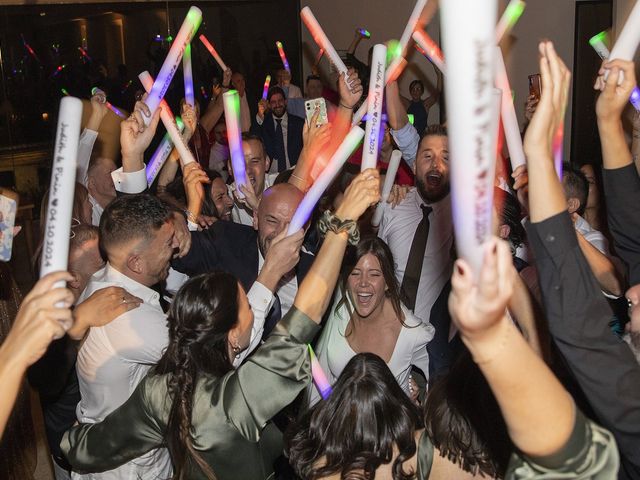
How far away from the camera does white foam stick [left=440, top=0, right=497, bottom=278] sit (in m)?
0.79

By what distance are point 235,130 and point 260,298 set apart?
1.35 meters

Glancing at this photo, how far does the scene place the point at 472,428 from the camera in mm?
1764

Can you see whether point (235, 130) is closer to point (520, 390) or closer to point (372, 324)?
point (372, 324)

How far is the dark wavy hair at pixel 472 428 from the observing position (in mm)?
1733

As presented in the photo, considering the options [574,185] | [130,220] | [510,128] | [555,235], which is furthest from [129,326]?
[574,185]

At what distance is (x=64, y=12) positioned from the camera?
7684 mm

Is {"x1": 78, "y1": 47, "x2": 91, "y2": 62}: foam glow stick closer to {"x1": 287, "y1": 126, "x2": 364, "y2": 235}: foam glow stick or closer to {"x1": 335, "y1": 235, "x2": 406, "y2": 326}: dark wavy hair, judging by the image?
{"x1": 335, "y1": 235, "x2": 406, "y2": 326}: dark wavy hair

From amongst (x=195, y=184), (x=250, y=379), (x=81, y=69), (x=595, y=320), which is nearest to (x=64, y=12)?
(x=81, y=69)

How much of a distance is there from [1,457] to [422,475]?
5.48ft

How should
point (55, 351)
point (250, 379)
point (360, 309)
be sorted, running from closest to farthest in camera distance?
point (250, 379) < point (55, 351) < point (360, 309)

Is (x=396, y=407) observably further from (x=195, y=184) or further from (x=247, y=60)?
(x=247, y=60)

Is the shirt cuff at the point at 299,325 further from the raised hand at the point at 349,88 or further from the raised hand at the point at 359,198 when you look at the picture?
the raised hand at the point at 349,88

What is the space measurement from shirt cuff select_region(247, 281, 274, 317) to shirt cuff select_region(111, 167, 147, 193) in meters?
1.04

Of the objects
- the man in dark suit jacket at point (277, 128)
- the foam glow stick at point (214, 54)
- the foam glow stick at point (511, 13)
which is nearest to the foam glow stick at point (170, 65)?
the foam glow stick at point (511, 13)
